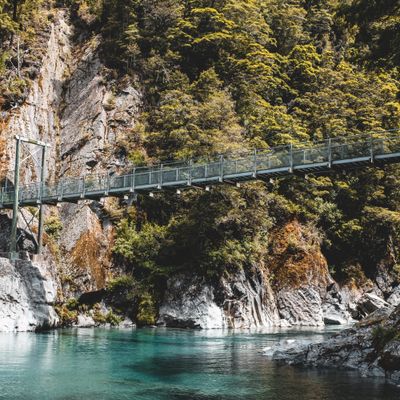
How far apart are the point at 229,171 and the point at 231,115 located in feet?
36.6

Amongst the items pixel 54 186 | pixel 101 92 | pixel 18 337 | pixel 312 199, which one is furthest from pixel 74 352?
pixel 101 92

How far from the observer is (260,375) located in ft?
43.2

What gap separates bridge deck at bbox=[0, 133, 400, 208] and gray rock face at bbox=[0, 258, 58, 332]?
417cm

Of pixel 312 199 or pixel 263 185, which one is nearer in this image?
pixel 263 185

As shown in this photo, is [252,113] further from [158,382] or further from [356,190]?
[158,382]

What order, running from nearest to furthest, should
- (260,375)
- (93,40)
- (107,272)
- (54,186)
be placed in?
(260,375) → (54,186) → (107,272) → (93,40)

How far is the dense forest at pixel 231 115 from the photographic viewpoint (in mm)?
31188

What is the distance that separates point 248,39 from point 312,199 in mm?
14392

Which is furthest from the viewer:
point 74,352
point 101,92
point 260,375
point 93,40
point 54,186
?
point 93,40

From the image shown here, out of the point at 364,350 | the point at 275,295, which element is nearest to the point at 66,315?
the point at 275,295

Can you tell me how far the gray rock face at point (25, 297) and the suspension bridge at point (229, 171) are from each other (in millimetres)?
4189

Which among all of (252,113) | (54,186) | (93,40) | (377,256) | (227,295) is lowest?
(227,295)

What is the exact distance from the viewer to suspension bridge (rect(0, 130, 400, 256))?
2161cm

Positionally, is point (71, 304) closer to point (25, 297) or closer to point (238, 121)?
point (25, 297)
